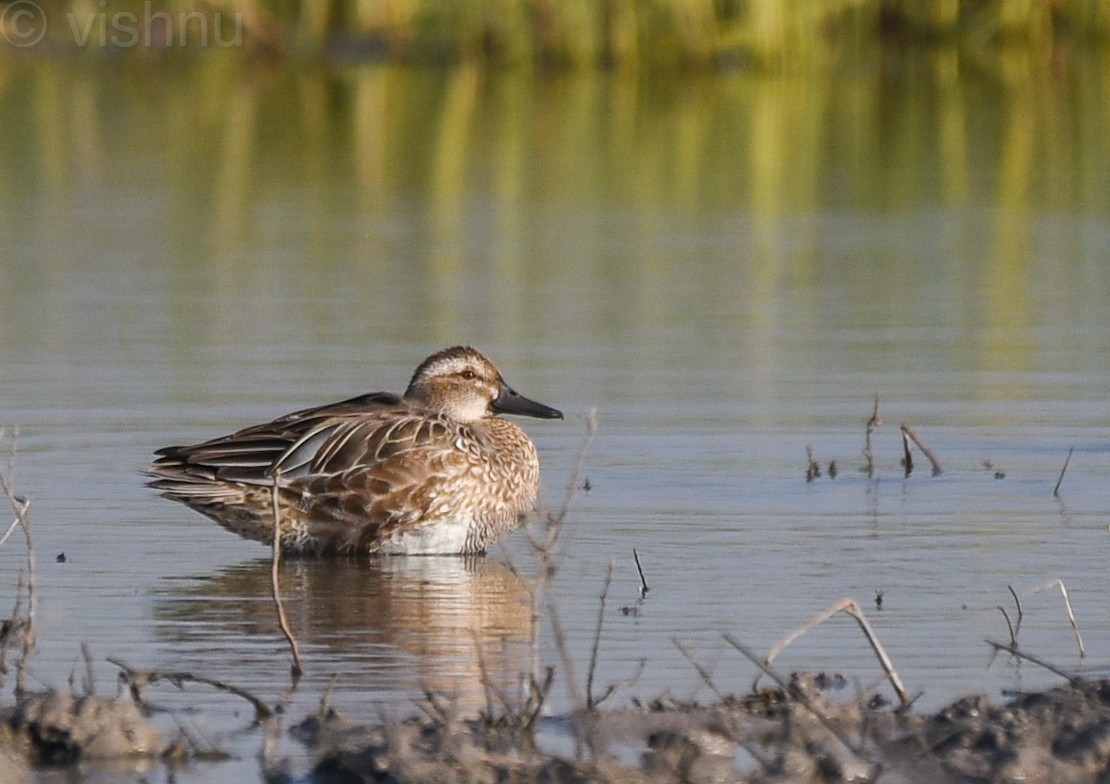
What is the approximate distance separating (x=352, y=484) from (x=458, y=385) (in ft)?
3.24

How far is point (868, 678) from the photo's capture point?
250 inches

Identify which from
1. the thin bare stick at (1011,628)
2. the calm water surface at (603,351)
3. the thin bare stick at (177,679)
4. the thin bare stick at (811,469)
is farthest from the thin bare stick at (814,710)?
the thin bare stick at (811,469)

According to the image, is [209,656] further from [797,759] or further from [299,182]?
[299,182]

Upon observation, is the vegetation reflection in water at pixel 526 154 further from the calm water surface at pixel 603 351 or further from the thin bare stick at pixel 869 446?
the thin bare stick at pixel 869 446

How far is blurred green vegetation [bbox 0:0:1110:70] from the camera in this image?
28.0m

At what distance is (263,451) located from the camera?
8.62 metres

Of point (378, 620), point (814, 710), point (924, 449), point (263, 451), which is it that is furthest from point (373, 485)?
point (814, 710)

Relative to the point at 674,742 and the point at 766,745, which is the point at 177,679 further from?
the point at 766,745

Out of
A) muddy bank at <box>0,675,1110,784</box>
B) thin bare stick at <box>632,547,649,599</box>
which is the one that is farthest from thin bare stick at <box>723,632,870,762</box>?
thin bare stick at <box>632,547,649,599</box>

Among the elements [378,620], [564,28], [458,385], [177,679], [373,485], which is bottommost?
[378,620]

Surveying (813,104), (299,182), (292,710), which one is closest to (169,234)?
(299,182)

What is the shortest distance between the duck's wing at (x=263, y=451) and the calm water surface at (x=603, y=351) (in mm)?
293

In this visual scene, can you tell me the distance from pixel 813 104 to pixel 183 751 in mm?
20628

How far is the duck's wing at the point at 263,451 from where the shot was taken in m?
8.52
